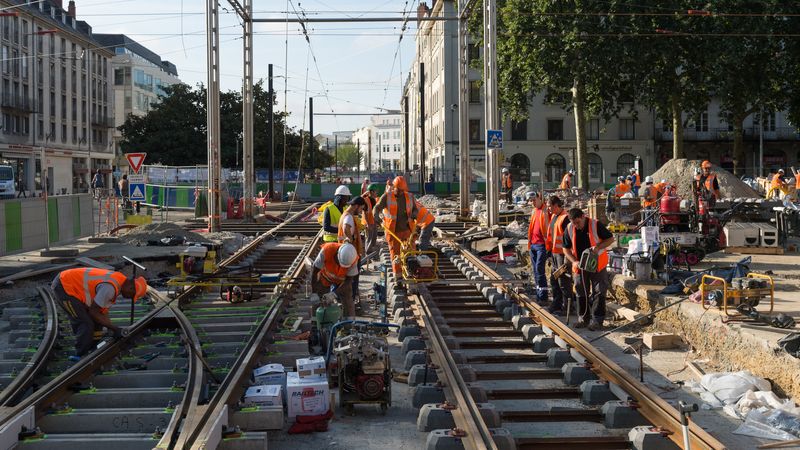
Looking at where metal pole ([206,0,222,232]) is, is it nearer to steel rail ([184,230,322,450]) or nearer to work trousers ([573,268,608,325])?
steel rail ([184,230,322,450])

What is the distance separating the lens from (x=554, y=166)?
6912 centimetres

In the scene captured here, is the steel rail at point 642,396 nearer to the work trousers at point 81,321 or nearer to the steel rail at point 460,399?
the steel rail at point 460,399

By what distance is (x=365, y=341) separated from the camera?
7.54m

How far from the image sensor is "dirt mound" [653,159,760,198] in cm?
2877

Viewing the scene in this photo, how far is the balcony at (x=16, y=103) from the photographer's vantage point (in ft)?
200

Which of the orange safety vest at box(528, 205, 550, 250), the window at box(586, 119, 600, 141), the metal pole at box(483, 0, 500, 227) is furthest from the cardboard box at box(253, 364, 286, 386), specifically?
the window at box(586, 119, 600, 141)

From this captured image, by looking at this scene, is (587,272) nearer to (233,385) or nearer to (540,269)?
(540,269)

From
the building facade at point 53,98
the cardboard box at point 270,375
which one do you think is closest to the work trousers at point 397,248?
the cardboard box at point 270,375

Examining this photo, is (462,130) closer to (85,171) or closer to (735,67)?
(735,67)

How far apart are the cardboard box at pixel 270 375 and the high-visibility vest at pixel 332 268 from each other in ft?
6.91

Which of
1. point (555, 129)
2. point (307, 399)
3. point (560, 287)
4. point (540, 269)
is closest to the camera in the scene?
point (307, 399)

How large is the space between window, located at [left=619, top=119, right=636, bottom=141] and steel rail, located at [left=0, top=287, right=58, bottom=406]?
61.4 metres

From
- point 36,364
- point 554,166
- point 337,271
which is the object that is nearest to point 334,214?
point 337,271

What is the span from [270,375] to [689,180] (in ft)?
81.7
